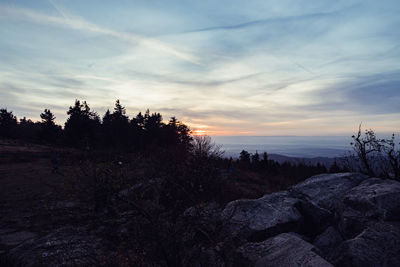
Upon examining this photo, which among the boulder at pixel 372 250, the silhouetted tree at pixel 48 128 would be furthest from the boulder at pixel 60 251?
the silhouetted tree at pixel 48 128

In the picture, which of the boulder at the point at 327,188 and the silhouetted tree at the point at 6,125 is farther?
the silhouetted tree at the point at 6,125

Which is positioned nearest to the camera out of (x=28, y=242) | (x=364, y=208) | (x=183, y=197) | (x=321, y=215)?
(x=364, y=208)

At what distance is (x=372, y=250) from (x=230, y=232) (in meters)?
3.61

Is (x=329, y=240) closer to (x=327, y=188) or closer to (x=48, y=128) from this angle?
(x=327, y=188)

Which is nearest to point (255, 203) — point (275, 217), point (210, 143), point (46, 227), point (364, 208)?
point (275, 217)

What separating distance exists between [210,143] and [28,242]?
17692mm

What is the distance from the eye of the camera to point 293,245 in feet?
20.1

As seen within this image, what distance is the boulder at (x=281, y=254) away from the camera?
5430 millimetres

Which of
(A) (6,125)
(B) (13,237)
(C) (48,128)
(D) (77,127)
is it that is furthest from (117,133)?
(B) (13,237)

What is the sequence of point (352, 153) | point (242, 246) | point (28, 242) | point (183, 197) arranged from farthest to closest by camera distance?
point (352, 153)
point (183, 197)
point (28, 242)
point (242, 246)

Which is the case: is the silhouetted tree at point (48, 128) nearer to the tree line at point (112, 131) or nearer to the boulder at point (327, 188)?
the tree line at point (112, 131)

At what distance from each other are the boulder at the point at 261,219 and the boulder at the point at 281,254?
2.98 feet

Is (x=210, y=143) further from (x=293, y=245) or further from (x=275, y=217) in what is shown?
(x=293, y=245)

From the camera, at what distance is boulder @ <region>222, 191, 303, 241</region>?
766 centimetres
